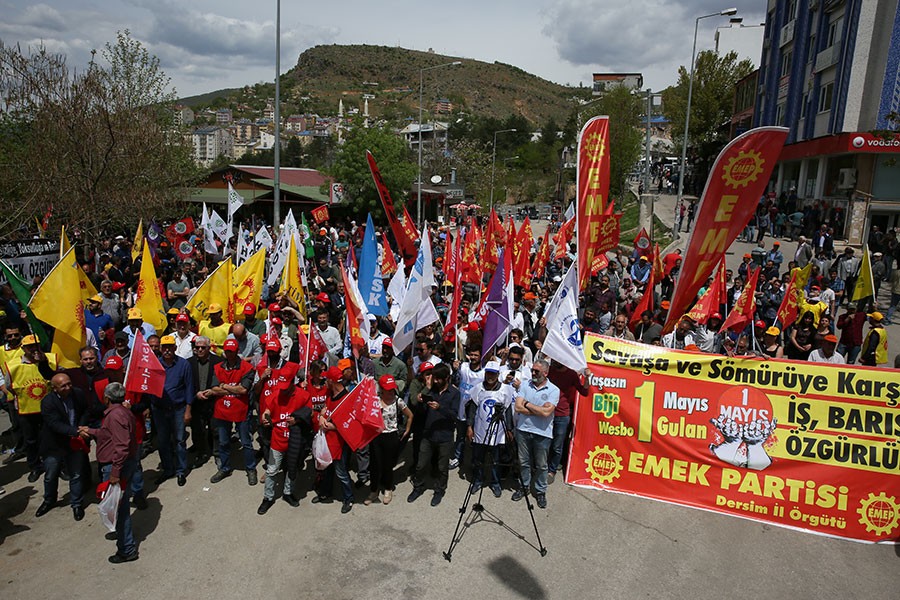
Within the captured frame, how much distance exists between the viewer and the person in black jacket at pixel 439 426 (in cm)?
696

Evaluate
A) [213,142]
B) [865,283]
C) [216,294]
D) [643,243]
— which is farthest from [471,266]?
[213,142]

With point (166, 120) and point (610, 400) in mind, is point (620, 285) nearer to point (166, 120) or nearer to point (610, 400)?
point (610, 400)

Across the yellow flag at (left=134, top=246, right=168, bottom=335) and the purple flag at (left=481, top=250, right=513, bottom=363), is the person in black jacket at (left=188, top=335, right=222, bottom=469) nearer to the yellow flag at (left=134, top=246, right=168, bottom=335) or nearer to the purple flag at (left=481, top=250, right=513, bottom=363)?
the yellow flag at (left=134, top=246, right=168, bottom=335)

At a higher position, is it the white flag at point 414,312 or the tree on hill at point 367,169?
the tree on hill at point 367,169

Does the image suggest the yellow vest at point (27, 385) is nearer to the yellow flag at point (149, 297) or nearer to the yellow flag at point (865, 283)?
the yellow flag at point (149, 297)

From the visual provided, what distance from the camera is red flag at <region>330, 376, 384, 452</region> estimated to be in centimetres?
645

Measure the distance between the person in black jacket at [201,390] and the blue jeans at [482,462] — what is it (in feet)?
10.7

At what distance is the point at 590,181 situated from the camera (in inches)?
390

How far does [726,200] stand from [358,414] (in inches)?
222

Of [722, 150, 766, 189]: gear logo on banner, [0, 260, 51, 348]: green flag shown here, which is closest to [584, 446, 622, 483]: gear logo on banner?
[722, 150, 766, 189]: gear logo on banner

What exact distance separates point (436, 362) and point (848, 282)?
1339 cm

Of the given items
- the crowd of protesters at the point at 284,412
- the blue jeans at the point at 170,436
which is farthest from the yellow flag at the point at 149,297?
the blue jeans at the point at 170,436


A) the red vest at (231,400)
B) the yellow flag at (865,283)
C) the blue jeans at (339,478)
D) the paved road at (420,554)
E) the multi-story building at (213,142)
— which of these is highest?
the multi-story building at (213,142)

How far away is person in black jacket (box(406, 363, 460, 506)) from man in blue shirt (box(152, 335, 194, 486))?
2798mm
